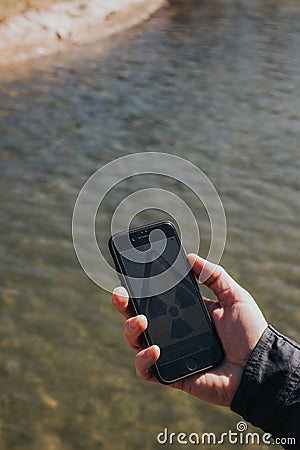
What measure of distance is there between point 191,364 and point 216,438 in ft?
4.91

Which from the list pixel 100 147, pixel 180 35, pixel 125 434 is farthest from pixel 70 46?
pixel 125 434

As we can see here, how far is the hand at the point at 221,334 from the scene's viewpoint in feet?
8.89

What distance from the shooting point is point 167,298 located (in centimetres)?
296

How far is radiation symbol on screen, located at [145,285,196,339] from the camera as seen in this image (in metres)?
2.89

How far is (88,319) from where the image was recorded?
4957mm

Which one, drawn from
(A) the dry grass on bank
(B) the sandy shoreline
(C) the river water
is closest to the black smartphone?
(C) the river water

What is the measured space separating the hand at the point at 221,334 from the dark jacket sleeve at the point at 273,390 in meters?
0.11

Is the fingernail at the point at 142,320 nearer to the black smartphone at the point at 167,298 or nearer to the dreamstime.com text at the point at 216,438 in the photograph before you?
the black smartphone at the point at 167,298

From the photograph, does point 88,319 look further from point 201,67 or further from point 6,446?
point 201,67

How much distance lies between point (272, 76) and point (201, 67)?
1629mm

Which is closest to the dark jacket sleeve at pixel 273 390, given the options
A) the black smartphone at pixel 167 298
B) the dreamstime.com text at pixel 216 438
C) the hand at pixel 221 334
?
the hand at pixel 221 334

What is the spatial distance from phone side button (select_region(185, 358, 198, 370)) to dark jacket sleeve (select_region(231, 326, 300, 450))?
0.27 meters
